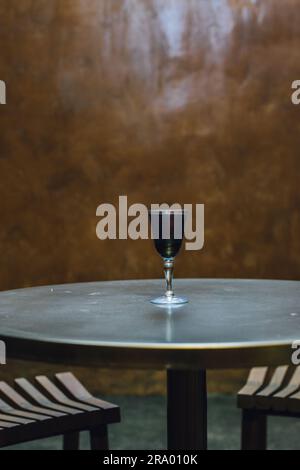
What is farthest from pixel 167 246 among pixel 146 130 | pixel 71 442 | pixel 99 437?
pixel 146 130

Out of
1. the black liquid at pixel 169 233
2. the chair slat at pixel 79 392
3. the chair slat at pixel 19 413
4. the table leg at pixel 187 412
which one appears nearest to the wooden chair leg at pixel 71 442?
the chair slat at pixel 79 392

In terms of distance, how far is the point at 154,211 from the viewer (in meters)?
1.68

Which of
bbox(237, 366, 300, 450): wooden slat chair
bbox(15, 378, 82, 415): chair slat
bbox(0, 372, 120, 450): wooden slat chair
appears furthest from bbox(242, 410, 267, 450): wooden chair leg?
bbox(15, 378, 82, 415): chair slat

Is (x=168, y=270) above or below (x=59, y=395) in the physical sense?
above

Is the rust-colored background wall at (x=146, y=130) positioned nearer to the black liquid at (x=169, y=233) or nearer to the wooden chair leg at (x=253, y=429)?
the wooden chair leg at (x=253, y=429)

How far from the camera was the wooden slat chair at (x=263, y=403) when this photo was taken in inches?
83.4

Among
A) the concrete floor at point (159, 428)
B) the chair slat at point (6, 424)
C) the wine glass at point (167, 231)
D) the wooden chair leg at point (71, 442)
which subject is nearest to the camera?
the wine glass at point (167, 231)

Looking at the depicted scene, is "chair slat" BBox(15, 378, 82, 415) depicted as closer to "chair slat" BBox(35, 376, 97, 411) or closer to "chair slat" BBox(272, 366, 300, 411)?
"chair slat" BBox(35, 376, 97, 411)

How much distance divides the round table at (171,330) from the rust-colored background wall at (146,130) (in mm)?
1865

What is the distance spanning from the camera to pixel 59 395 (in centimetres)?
225

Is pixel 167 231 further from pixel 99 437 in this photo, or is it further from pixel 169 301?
pixel 99 437

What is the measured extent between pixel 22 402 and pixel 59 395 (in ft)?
0.43

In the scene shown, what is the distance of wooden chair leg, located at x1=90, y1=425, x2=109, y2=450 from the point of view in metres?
2.19

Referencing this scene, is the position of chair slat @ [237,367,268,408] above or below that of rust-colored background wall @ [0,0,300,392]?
below
